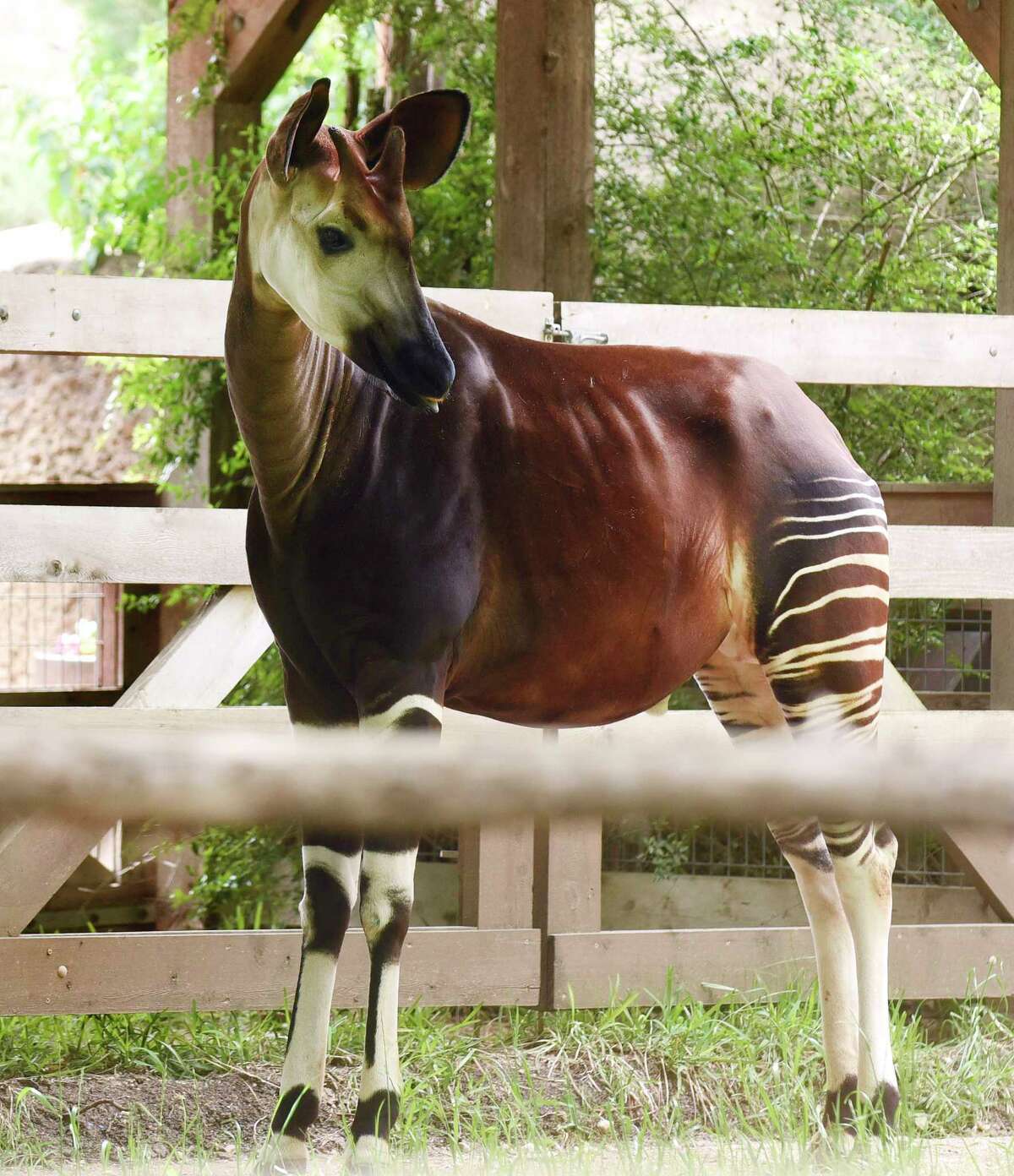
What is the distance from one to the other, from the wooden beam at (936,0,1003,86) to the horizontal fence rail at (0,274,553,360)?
1.58 m

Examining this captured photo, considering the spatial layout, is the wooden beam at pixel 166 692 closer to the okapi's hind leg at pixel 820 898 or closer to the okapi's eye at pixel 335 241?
the okapi's hind leg at pixel 820 898

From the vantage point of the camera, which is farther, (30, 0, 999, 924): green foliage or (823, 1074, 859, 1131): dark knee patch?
(30, 0, 999, 924): green foliage

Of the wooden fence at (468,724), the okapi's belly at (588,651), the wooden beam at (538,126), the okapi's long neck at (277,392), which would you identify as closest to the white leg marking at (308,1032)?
the okapi's belly at (588,651)

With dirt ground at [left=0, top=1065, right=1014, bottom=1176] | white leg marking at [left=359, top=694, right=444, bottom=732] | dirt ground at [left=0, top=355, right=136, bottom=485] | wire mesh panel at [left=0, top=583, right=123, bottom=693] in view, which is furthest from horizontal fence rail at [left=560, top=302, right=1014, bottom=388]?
dirt ground at [left=0, top=355, right=136, bottom=485]

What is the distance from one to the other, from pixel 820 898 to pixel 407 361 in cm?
118

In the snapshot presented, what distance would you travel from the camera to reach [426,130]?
6.68 feet

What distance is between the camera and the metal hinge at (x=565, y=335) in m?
2.85

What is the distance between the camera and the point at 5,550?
2.65 m

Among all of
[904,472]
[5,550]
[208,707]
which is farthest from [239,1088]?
[904,472]

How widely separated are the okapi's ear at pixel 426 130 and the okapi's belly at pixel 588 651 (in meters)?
0.65

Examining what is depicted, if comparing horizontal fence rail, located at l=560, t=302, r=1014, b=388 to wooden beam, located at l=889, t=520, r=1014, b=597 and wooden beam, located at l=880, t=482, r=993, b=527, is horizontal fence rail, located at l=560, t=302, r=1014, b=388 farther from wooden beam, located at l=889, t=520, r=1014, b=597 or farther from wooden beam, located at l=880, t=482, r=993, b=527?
wooden beam, located at l=880, t=482, r=993, b=527

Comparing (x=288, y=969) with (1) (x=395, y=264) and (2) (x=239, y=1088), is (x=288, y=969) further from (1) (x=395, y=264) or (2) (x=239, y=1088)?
(1) (x=395, y=264)

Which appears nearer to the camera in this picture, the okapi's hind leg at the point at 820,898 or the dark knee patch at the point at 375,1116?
the dark knee patch at the point at 375,1116

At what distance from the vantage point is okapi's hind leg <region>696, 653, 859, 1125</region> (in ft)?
7.48
